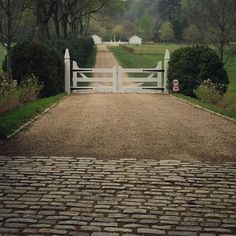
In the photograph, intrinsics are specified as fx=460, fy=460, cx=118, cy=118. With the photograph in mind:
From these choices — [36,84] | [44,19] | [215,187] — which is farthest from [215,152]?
[44,19]

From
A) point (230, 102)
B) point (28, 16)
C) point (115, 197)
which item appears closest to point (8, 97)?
point (230, 102)

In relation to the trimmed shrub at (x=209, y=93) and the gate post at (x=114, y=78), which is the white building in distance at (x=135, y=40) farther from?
the trimmed shrub at (x=209, y=93)

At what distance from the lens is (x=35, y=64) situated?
1875 cm

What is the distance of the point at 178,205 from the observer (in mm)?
5352

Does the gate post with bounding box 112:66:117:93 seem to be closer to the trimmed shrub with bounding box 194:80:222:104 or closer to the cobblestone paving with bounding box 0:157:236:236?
the trimmed shrub with bounding box 194:80:222:104

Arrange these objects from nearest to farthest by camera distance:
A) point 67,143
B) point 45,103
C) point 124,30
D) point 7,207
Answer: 1. point 7,207
2. point 67,143
3. point 45,103
4. point 124,30

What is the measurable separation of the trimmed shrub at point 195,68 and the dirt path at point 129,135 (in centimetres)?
630

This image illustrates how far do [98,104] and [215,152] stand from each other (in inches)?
336

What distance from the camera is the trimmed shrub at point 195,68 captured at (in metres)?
20.0

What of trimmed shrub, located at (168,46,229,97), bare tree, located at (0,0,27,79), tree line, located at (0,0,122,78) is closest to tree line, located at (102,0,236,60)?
trimmed shrub, located at (168,46,229,97)

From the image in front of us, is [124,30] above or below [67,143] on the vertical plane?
above

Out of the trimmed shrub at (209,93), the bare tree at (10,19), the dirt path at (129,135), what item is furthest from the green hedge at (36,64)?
the trimmed shrub at (209,93)

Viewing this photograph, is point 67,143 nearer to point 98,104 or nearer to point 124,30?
point 98,104

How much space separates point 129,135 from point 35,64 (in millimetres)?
10100
